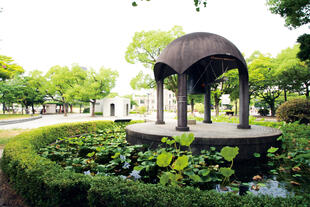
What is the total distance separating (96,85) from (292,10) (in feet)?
93.6

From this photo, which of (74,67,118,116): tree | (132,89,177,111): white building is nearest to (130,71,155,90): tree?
(74,67,118,116): tree

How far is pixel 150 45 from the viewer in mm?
21562

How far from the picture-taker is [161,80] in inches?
367

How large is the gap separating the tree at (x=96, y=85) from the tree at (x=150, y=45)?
10462 millimetres

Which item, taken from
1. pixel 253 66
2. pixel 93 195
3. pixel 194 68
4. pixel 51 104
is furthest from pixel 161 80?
pixel 51 104

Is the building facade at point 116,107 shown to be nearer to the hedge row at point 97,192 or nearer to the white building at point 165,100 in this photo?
the hedge row at point 97,192

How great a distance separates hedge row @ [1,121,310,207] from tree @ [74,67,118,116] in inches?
1137

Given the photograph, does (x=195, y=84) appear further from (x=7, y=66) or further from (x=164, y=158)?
(x=7, y=66)

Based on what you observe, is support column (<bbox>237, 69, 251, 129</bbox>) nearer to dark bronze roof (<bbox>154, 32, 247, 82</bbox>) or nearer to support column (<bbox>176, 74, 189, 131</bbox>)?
dark bronze roof (<bbox>154, 32, 247, 82</bbox>)

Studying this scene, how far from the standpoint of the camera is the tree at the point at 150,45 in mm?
21203

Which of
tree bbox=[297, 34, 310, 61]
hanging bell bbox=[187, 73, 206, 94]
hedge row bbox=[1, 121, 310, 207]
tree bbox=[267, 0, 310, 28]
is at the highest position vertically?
tree bbox=[267, 0, 310, 28]

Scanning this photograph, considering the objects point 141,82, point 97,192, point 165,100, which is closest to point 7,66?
point 141,82

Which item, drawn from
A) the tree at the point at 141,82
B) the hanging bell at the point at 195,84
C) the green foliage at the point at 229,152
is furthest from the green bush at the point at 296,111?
the tree at the point at 141,82

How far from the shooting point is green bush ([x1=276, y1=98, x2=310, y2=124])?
32.2 ft
